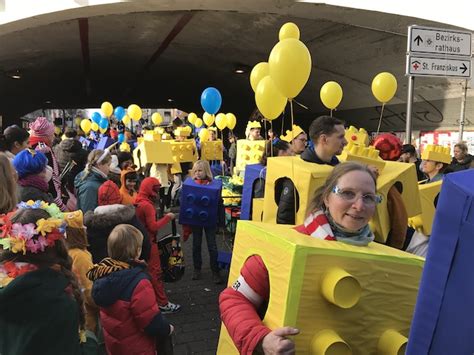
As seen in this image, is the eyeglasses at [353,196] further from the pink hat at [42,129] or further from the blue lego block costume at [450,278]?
the pink hat at [42,129]

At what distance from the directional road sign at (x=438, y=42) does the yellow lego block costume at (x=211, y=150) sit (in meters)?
5.92

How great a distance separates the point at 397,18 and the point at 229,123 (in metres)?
5.13

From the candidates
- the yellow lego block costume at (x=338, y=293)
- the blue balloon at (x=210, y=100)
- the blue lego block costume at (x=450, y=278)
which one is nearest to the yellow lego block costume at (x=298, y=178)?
the yellow lego block costume at (x=338, y=293)

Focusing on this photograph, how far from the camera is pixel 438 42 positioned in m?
5.02

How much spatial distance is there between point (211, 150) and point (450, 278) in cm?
943

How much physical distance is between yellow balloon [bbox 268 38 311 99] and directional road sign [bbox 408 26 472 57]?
2041 millimetres

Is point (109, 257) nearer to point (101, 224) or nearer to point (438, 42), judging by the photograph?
point (101, 224)

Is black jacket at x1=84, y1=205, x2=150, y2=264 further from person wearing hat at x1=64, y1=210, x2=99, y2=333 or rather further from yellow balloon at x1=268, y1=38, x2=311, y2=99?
yellow balloon at x1=268, y1=38, x2=311, y2=99

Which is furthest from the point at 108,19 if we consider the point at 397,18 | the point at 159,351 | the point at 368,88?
the point at 159,351

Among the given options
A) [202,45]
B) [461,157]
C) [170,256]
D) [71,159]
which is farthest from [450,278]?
[202,45]

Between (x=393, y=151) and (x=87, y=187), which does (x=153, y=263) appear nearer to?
(x=87, y=187)

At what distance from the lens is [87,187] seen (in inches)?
170

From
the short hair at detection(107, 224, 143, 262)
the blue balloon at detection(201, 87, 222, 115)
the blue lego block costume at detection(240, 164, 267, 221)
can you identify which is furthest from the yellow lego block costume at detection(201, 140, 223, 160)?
the short hair at detection(107, 224, 143, 262)

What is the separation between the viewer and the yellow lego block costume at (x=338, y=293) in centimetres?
134
